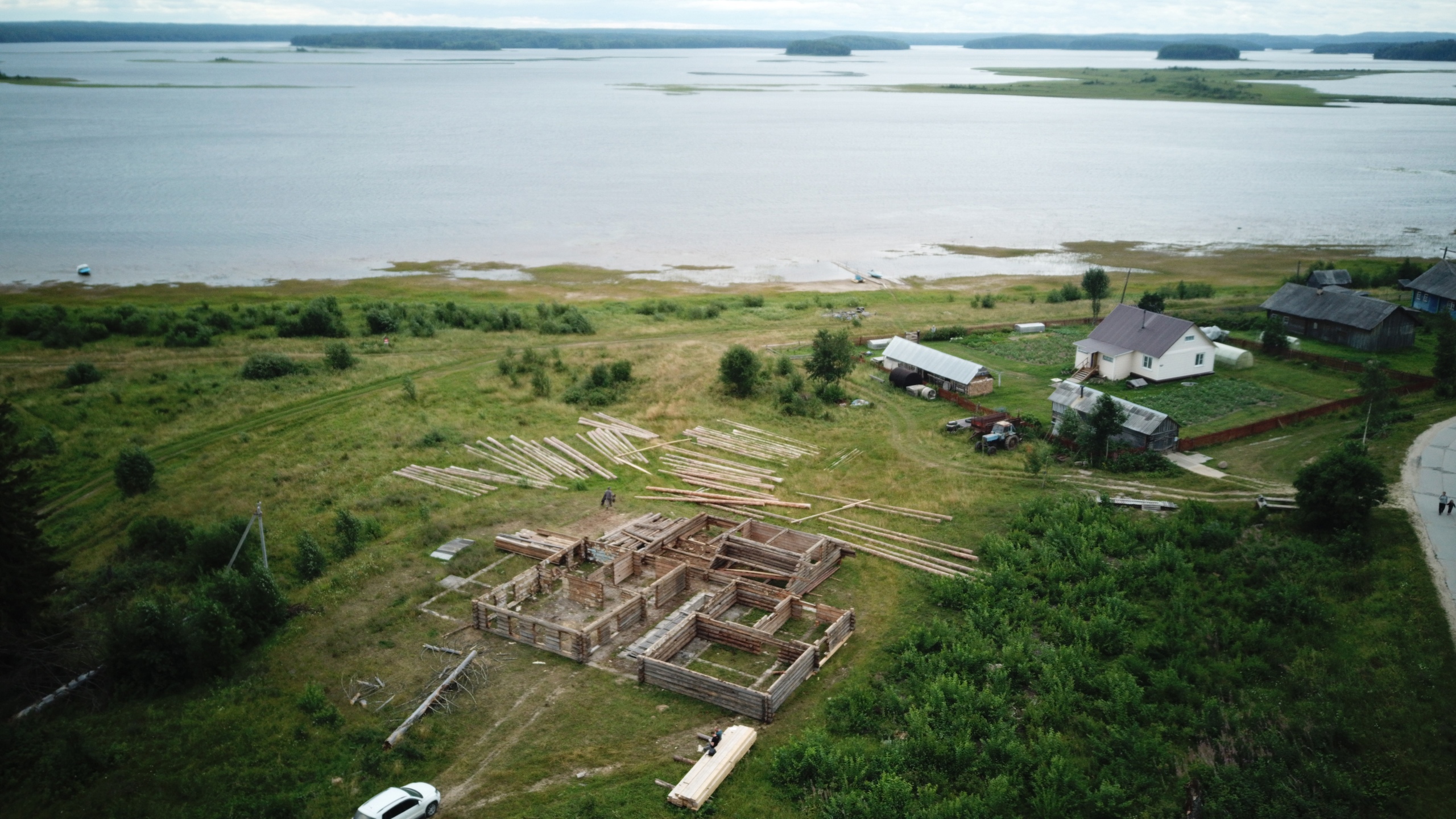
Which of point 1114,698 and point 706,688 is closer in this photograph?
point 1114,698

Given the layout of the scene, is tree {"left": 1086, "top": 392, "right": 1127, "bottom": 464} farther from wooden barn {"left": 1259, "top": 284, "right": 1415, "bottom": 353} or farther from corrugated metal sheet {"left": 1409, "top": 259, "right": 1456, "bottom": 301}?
corrugated metal sheet {"left": 1409, "top": 259, "right": 1456, "bottom": 301}

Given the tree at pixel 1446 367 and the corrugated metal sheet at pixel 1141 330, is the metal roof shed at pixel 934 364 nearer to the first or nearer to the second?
the corrugated metal sheet at pixel 1141 330

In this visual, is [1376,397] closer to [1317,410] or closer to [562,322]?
→ [1317,410]

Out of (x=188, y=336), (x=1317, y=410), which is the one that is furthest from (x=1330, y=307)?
(x=188, y=336)

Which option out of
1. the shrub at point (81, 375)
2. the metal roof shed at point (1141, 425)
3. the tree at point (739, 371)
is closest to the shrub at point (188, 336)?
the shrub at point (81, 375)

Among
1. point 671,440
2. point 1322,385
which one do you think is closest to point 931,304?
point 1322,385

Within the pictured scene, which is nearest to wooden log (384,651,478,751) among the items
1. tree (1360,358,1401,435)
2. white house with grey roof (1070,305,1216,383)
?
white house with grey roof (1070,305,1216,383)
